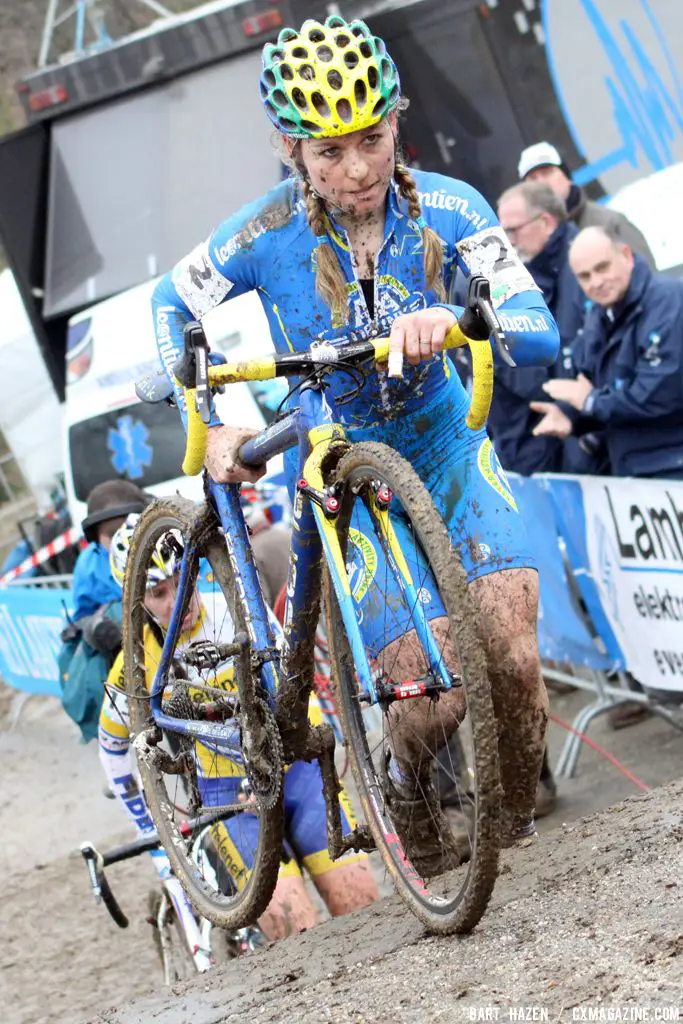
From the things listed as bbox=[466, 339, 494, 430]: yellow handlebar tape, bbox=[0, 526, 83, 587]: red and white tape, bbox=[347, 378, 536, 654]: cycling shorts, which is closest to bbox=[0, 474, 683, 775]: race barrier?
bbox=[347, 378, 536, 654]: cycling shorts

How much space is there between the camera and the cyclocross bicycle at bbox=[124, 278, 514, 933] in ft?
11.3

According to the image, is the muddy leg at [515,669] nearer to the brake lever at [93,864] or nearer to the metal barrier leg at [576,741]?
the brake lever at [93,864]

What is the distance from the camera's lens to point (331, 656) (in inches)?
161

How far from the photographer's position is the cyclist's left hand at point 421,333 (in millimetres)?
3539

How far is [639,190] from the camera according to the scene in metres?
9.39

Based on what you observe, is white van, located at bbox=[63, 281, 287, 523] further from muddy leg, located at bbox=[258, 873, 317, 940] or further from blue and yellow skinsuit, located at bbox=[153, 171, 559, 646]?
blue and yellow skinsuit, located at bbox=[153, 171, 559, 646]

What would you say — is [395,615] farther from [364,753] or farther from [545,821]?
[545,821]

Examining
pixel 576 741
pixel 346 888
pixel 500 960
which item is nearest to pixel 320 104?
pixel 500 960

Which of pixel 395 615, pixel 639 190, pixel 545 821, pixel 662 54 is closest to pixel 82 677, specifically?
pixel 545 821

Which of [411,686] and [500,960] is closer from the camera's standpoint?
[500,960]

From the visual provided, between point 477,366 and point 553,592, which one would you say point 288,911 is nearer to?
point 477,366

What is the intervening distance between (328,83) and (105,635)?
10.5ft

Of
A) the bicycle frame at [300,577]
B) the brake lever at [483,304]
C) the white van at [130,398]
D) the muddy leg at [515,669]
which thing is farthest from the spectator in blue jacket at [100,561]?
the white van at [130,398]

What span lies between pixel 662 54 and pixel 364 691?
22.5 ft
